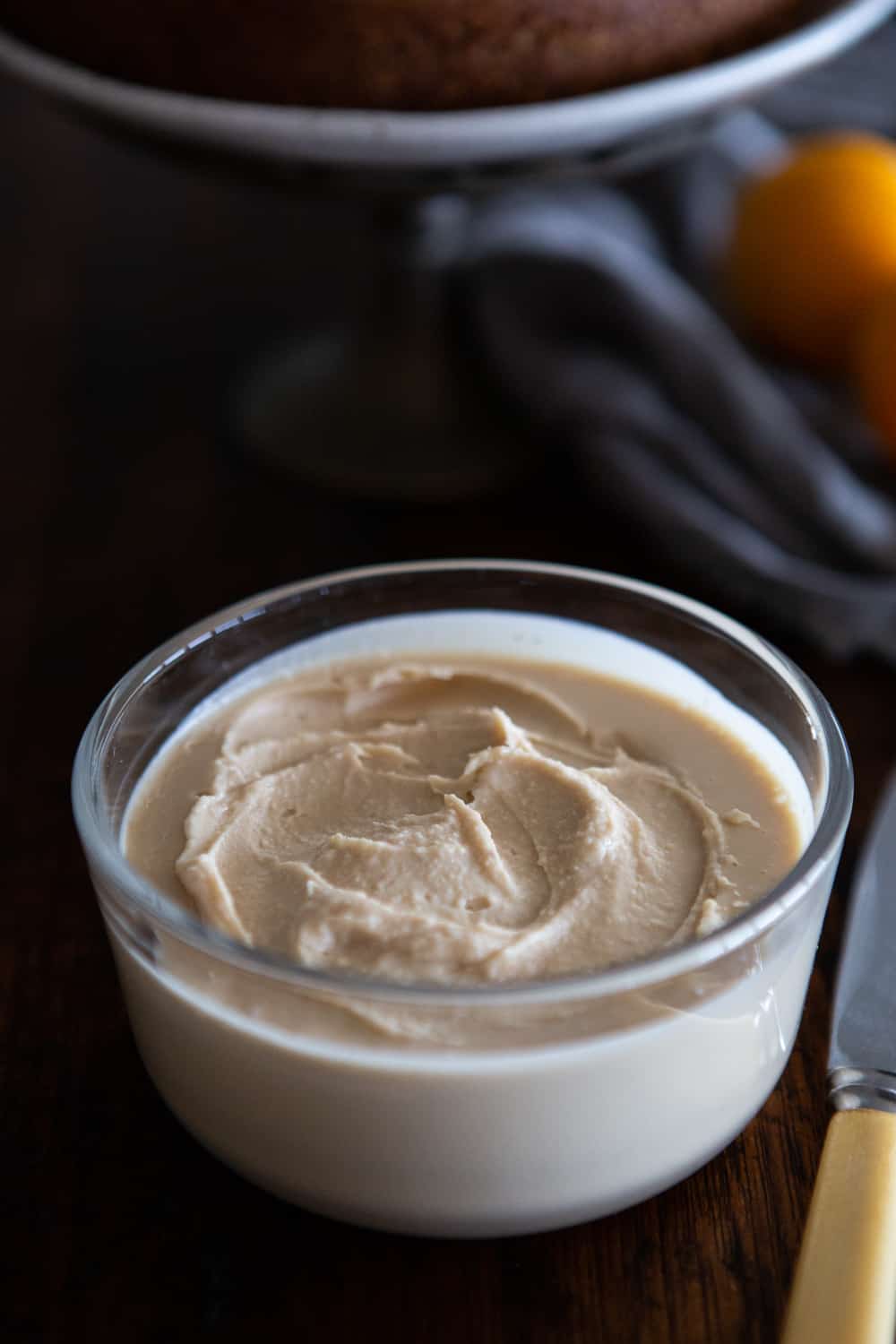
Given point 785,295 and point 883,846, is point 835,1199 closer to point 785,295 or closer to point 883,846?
point 883,846

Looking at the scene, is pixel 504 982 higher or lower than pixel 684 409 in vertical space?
higher

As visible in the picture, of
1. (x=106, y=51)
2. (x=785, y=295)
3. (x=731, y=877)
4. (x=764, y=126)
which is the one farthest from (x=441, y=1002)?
(x=764, y=126)

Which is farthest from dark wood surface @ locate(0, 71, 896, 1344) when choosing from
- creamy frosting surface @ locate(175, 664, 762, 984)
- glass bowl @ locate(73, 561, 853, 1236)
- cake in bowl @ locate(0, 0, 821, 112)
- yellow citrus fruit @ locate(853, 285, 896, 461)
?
cake in bowl @ locate(0, 0, 821, 112)

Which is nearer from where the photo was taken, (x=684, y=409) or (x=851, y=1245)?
(x=851, y=1245)

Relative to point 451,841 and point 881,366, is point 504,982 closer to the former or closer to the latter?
point 451,841

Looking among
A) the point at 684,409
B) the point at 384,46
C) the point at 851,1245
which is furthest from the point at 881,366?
the point at 851,1245

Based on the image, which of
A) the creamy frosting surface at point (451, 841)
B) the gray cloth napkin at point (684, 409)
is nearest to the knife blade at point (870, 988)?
the creamy frosting surface at point (451, 841)

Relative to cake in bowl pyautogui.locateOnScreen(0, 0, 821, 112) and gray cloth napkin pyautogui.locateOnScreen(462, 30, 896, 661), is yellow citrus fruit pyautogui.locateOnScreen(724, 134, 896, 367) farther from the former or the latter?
cake in bowl pyautogui.locateOnScreen(0, 0, 821, 112)
